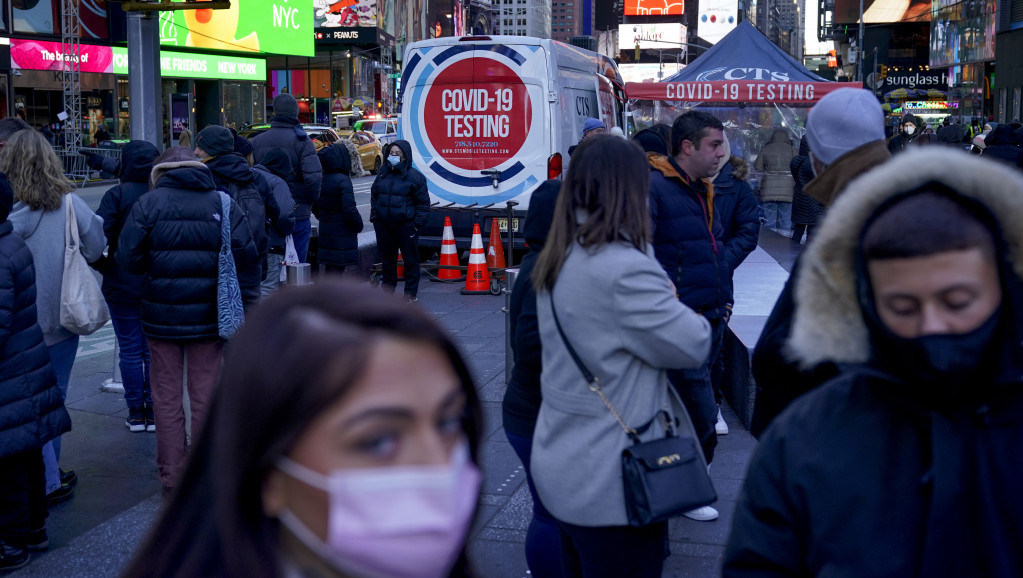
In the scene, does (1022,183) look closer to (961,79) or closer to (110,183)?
(110,183)

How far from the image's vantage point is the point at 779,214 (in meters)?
17.7

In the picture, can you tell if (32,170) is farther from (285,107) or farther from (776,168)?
(776,168)

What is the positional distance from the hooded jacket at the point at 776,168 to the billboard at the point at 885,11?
62983 millimetres

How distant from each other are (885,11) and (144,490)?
80.8 meters

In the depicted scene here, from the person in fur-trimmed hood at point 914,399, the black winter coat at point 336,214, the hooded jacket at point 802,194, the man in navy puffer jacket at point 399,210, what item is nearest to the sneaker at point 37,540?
the person in fur-trimmed hood at point 914,399

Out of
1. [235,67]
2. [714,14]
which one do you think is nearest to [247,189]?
[235,67]

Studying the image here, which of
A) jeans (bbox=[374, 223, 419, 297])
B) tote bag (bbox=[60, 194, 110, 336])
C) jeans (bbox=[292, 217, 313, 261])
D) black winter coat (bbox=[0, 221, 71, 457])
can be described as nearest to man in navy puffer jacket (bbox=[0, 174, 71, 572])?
black winter coat (bbox=[0, 221, 71, 457])

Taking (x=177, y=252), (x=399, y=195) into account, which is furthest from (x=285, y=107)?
(x=177, y=252)

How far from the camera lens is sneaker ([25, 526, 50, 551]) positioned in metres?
4.98

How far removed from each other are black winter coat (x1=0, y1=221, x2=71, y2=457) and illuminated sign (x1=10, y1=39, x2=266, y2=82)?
94.3ft

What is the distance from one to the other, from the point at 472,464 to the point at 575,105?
1299cm

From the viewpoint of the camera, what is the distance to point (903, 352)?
184 cm

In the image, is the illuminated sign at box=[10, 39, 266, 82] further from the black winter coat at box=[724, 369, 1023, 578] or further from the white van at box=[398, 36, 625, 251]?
the black winter coat at box=[724, 369, 1023, 578]

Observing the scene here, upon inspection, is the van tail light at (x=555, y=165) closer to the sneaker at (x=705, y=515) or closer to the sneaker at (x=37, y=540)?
the sneaker at (x=705, y=515)
